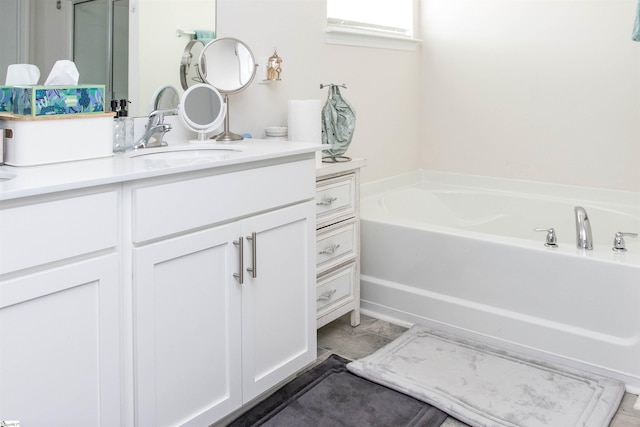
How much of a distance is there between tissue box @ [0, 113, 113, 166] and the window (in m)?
1.54

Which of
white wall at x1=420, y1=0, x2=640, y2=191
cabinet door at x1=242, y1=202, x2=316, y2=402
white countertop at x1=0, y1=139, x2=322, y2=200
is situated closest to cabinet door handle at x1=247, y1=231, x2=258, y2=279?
cabinet door at x1=242, y1=202, x2=316, y2=402

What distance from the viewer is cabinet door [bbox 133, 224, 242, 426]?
1.62 m

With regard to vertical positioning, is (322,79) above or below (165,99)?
above

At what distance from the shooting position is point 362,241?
2996 mm

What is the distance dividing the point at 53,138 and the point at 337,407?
1.22m

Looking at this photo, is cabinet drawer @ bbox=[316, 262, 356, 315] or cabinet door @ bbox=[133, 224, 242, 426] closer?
cabinet door @ bbox=[133, 224, 242, 426]

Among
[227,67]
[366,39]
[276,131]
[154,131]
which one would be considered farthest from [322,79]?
[154,131]

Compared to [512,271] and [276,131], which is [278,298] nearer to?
[276,131]

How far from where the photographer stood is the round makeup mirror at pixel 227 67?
93.3 inches

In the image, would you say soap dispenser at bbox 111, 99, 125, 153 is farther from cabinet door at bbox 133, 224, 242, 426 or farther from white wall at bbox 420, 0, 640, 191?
white wall at bbox 420, 0, 640, 191

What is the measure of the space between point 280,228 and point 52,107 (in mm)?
757

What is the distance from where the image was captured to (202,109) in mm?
2326

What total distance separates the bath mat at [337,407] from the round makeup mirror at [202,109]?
3.16 ft

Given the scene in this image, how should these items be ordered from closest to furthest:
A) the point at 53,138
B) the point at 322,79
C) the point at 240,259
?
the point at 53,138 < the point at 240,259 < the point at 322,79
